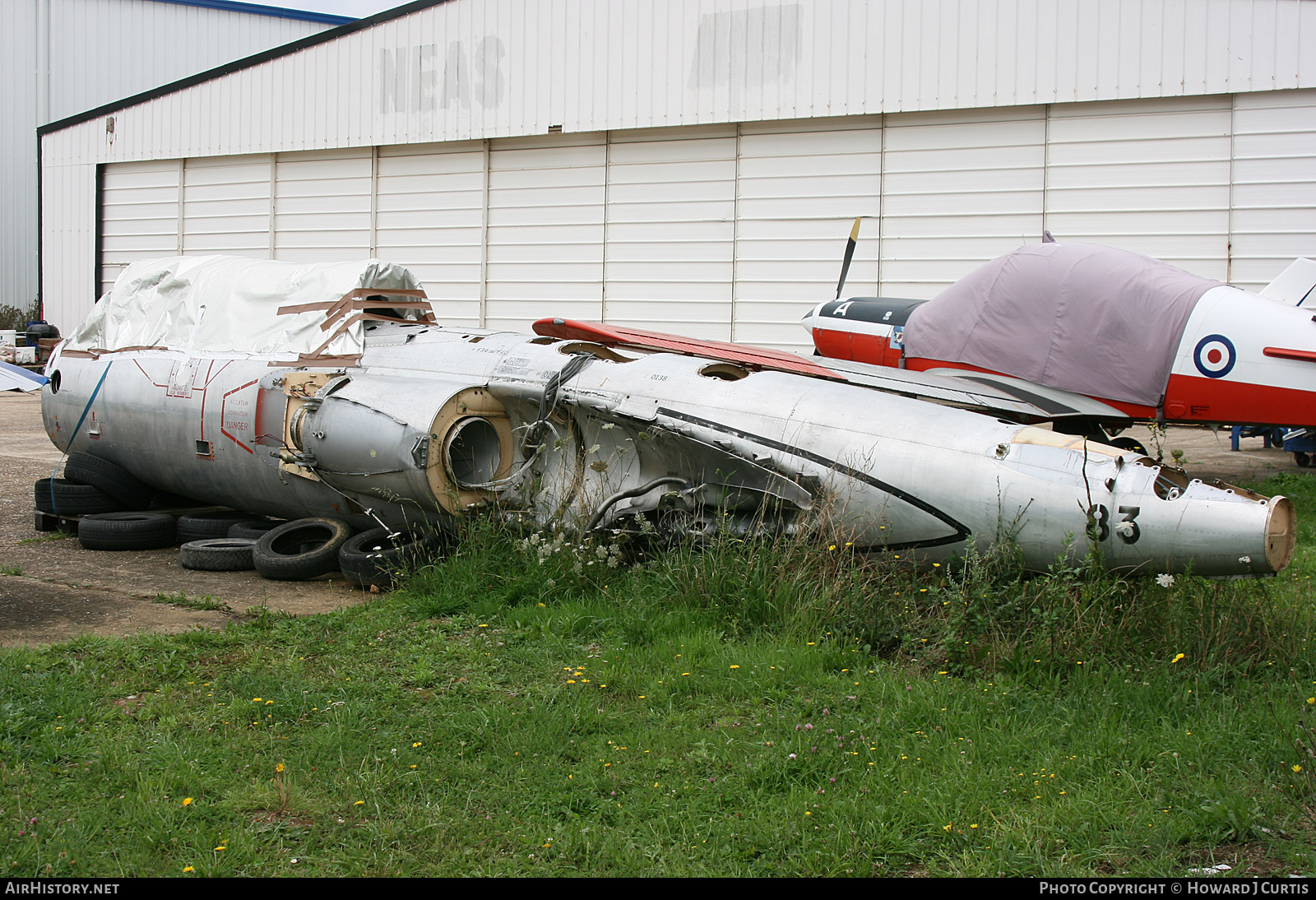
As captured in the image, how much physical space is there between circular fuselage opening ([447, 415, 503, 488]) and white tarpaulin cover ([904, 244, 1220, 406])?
196 inches

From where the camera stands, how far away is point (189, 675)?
5430 millimetres

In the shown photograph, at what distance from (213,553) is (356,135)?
1678 centimetres

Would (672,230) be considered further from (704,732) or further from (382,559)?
(704,732)

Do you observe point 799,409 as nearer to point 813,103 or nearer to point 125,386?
point 125,386

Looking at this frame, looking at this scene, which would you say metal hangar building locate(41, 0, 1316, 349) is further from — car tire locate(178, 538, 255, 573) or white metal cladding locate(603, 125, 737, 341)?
car tire locate(178, 538, 255, 573)

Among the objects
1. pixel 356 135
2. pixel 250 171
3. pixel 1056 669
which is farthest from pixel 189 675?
pixel 250 171

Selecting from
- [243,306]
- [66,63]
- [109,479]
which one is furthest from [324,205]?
[66,63]

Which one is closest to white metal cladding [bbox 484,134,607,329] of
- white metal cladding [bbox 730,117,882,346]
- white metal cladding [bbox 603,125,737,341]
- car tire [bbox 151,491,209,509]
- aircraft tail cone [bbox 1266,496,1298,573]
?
white metal cladding [bbox 603,125,737,341]

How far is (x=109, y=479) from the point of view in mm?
9766

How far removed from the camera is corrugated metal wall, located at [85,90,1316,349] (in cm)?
1633

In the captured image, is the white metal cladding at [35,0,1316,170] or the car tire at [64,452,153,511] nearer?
the car tire at [64,452,153,511]

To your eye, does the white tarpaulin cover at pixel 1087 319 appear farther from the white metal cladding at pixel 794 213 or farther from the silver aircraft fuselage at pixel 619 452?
the white metal cladding at pixel 794 213

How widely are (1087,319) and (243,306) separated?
26.2 ft

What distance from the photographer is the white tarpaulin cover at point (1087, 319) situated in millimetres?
9508
